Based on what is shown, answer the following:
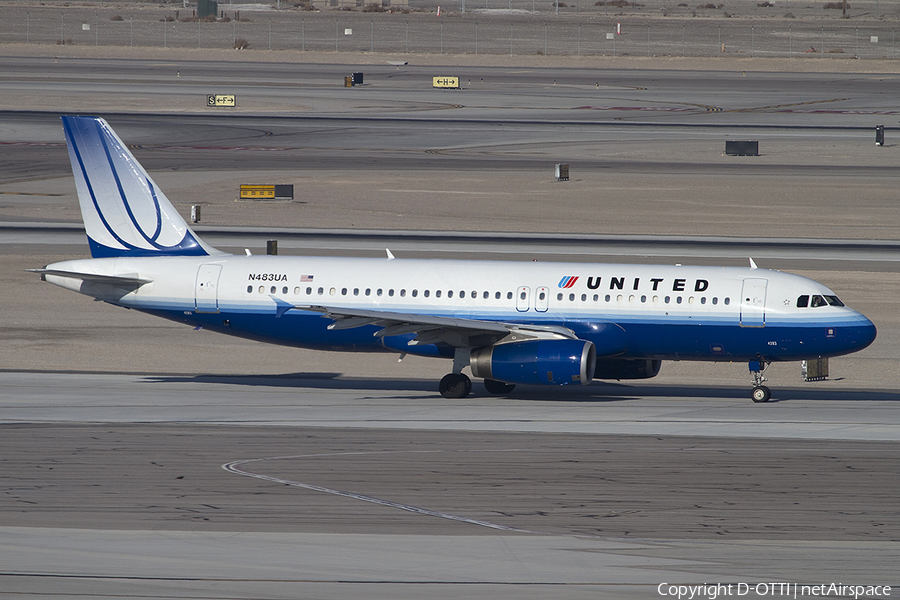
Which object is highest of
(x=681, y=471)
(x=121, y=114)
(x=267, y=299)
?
(x=121, y=114)

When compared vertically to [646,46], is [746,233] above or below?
below

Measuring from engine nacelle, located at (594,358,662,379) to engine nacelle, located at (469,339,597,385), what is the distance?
86.2 inches

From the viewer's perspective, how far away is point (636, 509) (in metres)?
23.6

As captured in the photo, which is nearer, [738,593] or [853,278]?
[738,593]

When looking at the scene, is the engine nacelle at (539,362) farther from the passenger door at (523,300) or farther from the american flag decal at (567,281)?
the american flag decal at (567,281)

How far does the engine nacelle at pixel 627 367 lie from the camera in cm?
3816

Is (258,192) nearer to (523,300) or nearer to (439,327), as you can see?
(523,300)

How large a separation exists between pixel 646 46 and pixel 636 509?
16703cm

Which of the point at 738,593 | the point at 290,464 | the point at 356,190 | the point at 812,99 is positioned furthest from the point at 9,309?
the point at 812,99

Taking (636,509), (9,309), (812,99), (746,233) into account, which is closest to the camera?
(636,509)

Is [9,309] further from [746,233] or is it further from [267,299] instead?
[746,233]

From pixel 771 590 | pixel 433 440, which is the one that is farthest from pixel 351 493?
pixel 771 590

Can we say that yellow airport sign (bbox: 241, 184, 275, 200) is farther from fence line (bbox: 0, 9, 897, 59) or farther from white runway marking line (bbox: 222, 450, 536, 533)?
fence line (bbox: 0, 9, 897, 59)

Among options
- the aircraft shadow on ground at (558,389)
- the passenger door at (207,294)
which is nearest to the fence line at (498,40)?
the aircraft shadow on ground at (558,389)
